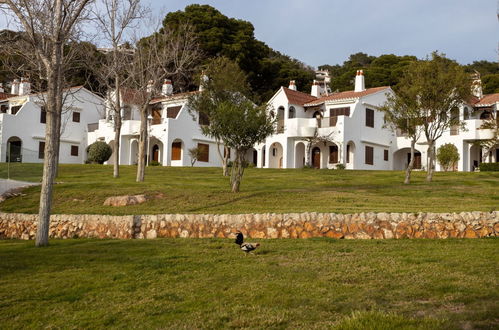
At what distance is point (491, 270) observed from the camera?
10406mm

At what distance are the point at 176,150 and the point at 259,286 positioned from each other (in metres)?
40.6

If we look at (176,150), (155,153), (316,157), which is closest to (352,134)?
(316,157)

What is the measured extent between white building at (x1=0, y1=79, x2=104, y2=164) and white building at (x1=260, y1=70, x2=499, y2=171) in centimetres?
1607

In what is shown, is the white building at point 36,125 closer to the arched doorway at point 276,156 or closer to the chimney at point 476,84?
the arched doorway at point 276,156

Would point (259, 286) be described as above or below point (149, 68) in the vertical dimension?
below

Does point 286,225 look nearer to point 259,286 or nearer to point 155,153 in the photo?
point 259,286

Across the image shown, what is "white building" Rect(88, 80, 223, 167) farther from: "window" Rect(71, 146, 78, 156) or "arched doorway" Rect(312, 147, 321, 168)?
"arched doorway" Rect(312, 147, 321, 168)

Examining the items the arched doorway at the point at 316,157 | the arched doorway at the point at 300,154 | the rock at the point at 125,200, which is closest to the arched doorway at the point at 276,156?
the arched doorway at the point at 300,154

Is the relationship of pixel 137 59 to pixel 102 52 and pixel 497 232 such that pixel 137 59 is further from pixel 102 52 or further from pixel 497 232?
pixel 497 232

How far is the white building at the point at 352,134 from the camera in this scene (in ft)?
150

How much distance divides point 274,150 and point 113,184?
84.6ft

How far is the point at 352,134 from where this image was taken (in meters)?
46.1

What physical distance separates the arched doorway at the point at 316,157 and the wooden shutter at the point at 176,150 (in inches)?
461

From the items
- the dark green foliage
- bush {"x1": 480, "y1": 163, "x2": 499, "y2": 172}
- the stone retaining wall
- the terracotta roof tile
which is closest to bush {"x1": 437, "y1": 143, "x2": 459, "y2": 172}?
bush {"x1": 480, "y1": 163, "x2": 499, "y2": 172}
